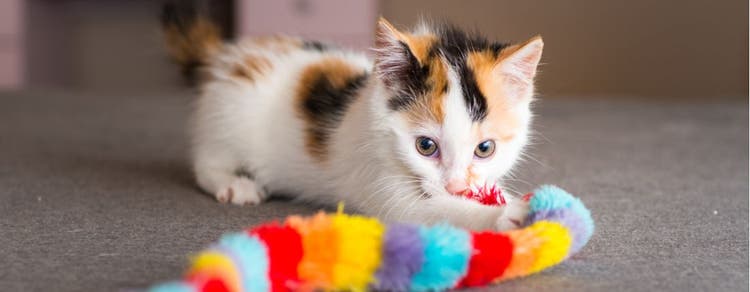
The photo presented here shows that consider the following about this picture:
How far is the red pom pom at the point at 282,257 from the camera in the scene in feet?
3.39

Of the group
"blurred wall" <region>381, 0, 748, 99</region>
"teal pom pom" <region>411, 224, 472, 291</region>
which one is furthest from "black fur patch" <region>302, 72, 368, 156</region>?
"blurred wall" <region>381, 0, 748, 99</region>

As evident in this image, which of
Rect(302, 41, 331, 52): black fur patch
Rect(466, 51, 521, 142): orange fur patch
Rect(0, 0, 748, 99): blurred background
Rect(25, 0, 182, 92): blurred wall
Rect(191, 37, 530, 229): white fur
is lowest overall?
Rect(25, 0, 182, 92): blurred wall

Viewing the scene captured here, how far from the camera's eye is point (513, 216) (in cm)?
121

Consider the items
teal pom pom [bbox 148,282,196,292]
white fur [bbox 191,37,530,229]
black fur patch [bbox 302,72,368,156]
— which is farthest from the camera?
black fur patch [bbox 302,72,368,156]

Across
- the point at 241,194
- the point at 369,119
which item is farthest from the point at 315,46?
the point at 369,119

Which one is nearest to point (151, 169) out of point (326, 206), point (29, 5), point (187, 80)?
point (187, 80)

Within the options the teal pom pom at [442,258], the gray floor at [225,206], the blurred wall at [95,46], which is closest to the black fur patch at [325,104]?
the gray floor at [225,206]

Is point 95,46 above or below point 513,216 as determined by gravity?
below

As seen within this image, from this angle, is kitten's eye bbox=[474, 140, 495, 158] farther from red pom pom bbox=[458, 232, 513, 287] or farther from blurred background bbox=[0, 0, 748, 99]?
blurred background bbox=[0, 0, 748, 99]

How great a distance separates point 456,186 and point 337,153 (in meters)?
0.35

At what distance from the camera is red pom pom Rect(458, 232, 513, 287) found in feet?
3.52

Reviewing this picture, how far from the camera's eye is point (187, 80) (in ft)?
6.73

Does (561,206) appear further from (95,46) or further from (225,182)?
(95,46)

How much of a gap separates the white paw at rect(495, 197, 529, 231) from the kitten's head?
115 millimetres
